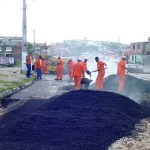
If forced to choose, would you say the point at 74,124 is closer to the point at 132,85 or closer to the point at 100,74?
the point at 100,74

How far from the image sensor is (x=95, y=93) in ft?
35.3

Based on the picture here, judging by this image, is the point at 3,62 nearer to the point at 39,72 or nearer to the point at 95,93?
the point at 39,72

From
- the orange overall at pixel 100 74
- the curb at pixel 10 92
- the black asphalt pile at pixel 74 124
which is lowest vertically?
the curb at pixel 10 92

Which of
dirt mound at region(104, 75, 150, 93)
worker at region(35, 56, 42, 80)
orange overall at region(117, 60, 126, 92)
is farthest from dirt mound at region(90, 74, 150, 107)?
worker at region(35, 56, 42, 80)

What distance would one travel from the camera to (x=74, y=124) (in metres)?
7.58

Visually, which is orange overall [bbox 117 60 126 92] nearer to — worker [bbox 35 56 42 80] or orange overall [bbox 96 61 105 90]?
orange overall [bbox 96 61 105 90]

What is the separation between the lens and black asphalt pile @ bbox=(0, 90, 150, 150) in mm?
6534

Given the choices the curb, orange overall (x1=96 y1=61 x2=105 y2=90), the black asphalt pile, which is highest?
orange overall (x1=96 y1=61 x2=105 y2=90)

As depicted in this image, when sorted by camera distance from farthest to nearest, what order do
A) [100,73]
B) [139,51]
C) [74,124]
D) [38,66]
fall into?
[139,51] < [38,66] < [100,73] < [74,124]

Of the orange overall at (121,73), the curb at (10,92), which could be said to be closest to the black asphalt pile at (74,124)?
the curb at (10,92)

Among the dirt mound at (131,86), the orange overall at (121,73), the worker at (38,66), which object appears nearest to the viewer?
the orange overall at (121,73)

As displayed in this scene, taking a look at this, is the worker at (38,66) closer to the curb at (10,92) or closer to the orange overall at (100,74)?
the curb at (10,92)

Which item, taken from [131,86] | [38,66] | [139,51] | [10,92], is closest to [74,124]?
[10,92]

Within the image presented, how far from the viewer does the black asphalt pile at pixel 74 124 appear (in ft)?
21.4
